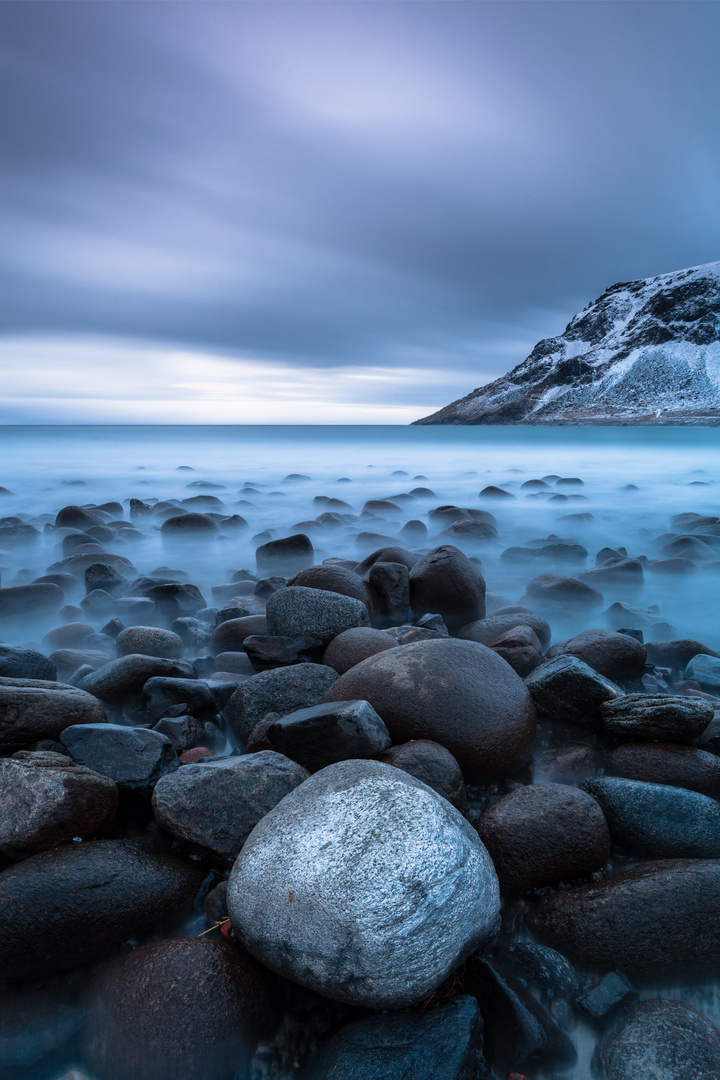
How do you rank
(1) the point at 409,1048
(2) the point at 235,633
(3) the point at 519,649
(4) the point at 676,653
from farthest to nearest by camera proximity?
1. (2) the point at 235,633
2. (4) the point at 676,653
3. (3) the point at 519,649
4. (1) the point at 409,1048

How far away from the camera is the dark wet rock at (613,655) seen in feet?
13.7

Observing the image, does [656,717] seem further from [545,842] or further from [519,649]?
[519,649]

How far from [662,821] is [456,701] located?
0.96m

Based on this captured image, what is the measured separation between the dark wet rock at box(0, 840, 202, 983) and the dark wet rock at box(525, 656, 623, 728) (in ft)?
6.62

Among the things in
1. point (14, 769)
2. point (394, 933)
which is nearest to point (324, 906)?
point (394, 933)

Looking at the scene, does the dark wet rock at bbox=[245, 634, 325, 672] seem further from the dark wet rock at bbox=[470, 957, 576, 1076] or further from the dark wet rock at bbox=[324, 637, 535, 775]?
the dark wet rock at bbox=[470, 957, 576, 1076]

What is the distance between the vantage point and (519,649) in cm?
414

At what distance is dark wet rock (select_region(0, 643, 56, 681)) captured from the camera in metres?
3.75


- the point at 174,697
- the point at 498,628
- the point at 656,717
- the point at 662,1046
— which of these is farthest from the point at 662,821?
the point at 174,697

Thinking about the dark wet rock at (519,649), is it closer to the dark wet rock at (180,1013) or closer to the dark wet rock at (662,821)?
the dark wet rock at (662,821)

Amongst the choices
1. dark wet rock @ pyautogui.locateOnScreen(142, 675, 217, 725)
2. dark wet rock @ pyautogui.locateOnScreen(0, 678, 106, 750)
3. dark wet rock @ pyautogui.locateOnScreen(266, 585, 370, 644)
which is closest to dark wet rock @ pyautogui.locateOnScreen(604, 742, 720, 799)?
dark wet rock @ pyautogui.locateOnScreen(266, 585, 370, 644)

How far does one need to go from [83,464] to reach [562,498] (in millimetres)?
20791

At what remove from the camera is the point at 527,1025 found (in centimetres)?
186

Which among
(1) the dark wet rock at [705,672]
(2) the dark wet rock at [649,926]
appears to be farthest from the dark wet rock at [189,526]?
(2) the dark wet rock at [649,926]
